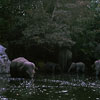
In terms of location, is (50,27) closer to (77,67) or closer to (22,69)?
(77,67)

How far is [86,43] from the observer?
27.0 metres

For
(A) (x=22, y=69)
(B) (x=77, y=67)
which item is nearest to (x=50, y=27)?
(B) (x=77, y=67)

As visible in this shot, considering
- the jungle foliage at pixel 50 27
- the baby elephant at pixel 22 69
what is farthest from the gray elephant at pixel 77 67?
the baby elephant at pixel 22 69

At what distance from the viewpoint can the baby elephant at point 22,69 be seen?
15.9m

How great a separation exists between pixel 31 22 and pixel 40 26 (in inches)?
34.9

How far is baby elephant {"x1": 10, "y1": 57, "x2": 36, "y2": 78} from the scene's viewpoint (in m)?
15.9

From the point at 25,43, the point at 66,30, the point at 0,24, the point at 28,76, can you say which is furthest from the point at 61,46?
the point at 28,76

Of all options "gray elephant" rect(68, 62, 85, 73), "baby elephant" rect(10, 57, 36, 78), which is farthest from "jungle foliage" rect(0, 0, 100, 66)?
"baby elephant" rect(10, 57, 36, 78)

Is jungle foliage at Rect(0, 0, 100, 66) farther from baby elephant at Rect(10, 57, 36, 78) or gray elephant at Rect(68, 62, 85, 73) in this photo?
baby elephant at Rect(10, 57, 36, 78)

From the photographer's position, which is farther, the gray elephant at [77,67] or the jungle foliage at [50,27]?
the gray elephant at [77,67]

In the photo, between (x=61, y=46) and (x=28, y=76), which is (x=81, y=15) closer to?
(x=61, y=46)

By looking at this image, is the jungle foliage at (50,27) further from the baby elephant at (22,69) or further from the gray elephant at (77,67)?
the baby elephant at (22,69)

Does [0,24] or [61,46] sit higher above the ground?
[0,24]

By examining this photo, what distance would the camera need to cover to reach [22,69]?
16016mm
